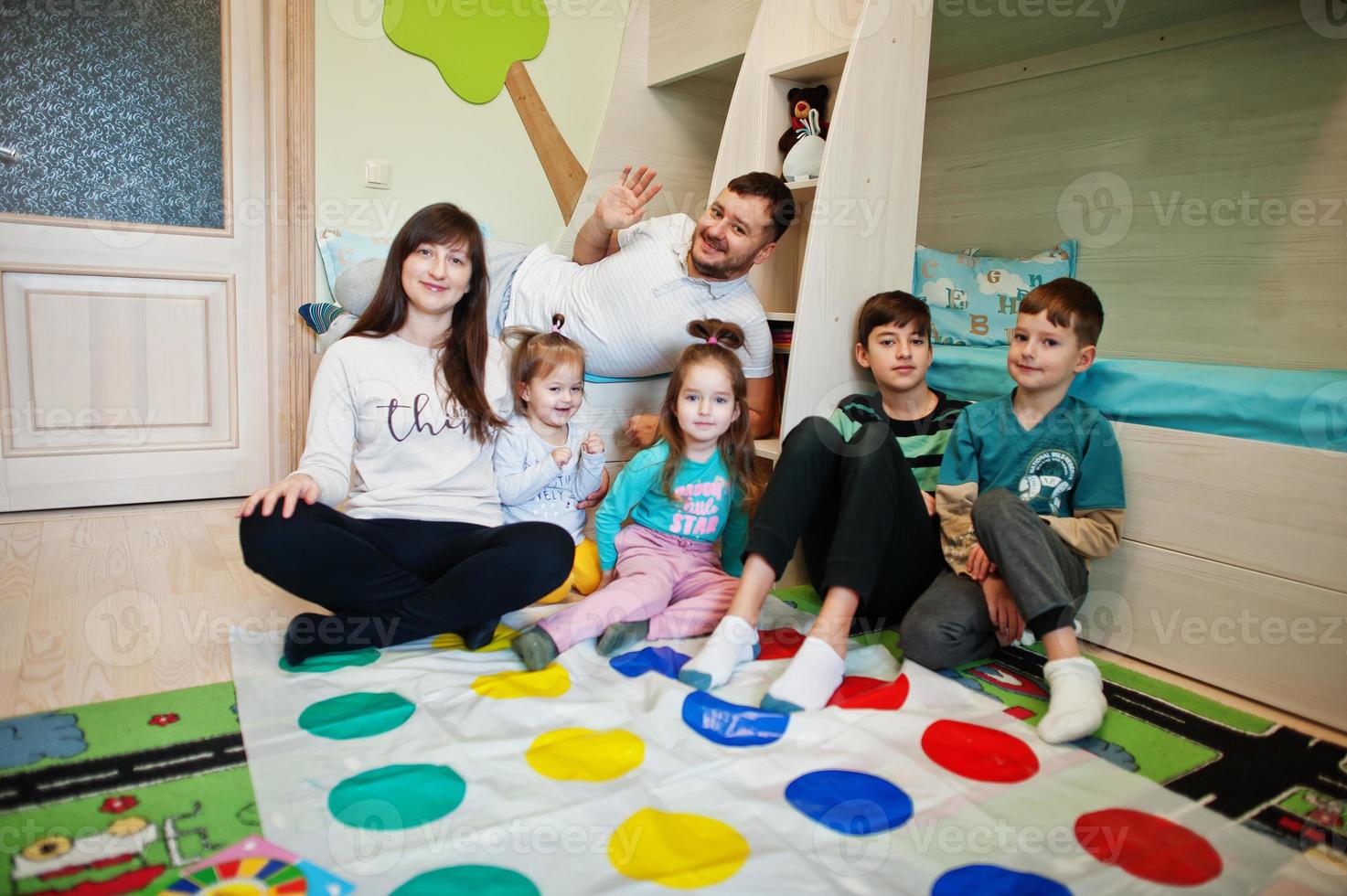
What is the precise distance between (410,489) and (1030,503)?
3.26ft

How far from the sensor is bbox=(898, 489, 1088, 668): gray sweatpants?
3.98ft

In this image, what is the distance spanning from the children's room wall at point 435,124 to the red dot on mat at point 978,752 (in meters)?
2.01

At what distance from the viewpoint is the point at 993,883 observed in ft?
2.66

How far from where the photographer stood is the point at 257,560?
47.0 inches

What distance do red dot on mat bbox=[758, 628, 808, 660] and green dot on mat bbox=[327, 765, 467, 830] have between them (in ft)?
1.87

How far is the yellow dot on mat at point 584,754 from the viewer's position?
3.18 feet

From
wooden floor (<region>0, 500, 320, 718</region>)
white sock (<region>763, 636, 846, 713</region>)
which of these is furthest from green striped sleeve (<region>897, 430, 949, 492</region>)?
wooden floor (<region>0, 500, 320, 718</region>)

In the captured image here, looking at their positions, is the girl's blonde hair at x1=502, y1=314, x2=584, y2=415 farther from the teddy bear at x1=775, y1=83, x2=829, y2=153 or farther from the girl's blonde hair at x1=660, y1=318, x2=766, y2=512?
the teddy bear at x1=775, y1=83, x2=829, y2=153

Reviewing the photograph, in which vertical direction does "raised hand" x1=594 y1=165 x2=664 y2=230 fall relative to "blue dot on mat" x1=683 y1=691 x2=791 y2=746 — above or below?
above

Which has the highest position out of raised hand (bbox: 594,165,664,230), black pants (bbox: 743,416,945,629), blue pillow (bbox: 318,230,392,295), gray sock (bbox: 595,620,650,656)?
raised hand (bbox: 594,165,664,230)

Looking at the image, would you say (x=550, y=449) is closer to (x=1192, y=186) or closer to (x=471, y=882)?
(x=471, y=882)

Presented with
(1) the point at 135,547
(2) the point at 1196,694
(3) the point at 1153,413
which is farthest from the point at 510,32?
(2) the point at 1196,694

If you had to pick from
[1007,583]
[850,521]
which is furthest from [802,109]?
[1007,583]

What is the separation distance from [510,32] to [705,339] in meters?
1.45
